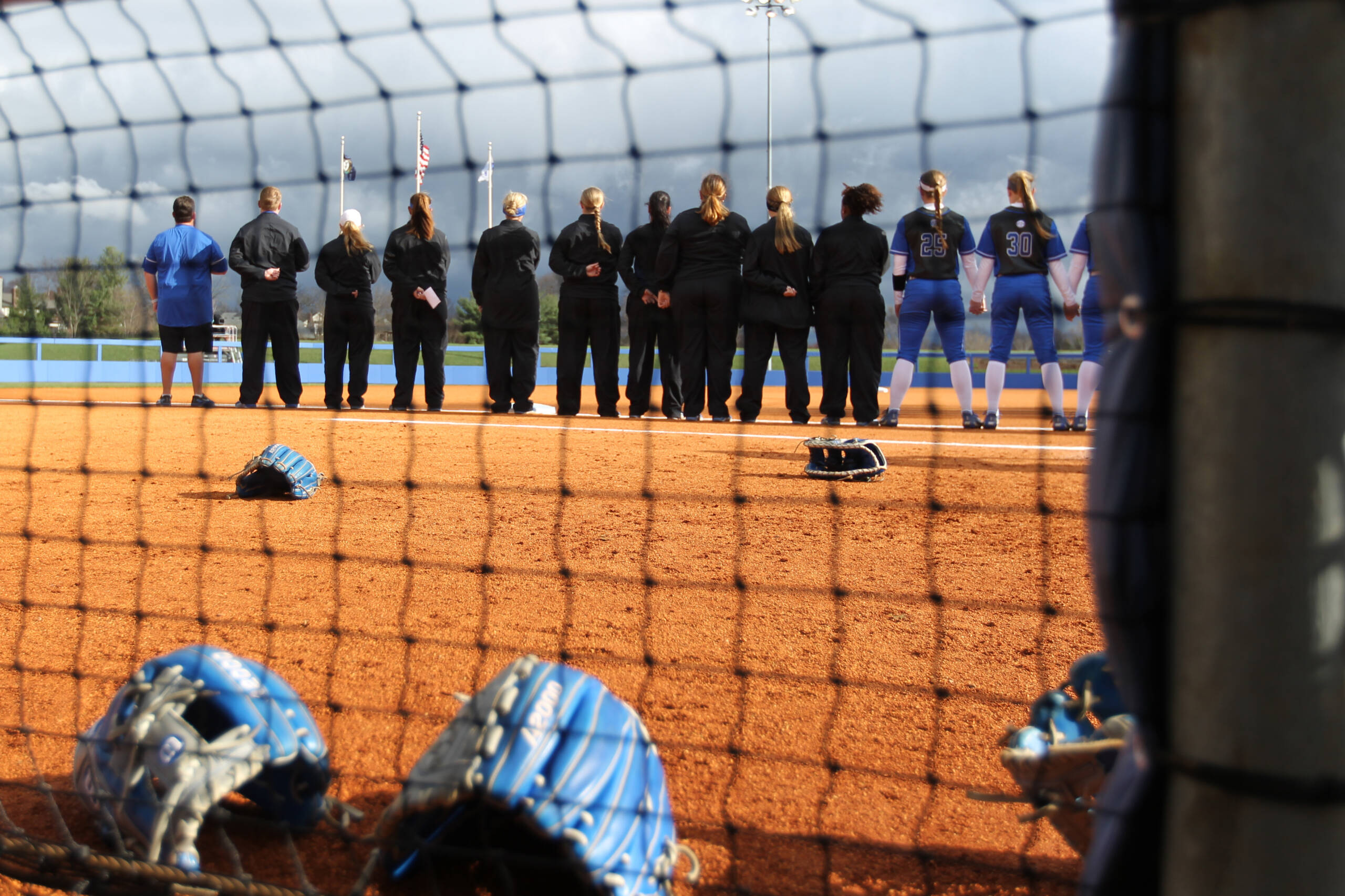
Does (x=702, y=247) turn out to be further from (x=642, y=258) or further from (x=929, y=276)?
(x=929, y=276)

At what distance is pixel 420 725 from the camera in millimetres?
2408

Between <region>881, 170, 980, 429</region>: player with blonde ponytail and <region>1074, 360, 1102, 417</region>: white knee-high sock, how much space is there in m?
0.80

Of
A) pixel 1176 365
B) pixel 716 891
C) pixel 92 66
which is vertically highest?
pixel 92 66

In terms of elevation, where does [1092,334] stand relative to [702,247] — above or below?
below

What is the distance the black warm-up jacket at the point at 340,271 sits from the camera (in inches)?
308

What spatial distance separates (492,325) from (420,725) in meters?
5.63

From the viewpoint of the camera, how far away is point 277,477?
5152 mm

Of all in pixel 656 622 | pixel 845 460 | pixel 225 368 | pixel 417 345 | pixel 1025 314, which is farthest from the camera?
pixel 225 368

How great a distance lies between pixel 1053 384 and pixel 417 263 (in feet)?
15.5

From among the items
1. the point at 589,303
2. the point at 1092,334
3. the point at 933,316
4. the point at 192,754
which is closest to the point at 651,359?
the point at 589,303

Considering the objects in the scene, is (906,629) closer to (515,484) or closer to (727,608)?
(727,608)

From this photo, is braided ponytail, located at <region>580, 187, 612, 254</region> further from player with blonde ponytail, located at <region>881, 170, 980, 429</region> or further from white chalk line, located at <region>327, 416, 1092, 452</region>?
player with blonde ponytail, located at <region>881, 170, 980, 429</region>

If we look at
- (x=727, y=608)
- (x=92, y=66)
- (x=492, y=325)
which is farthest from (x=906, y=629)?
(x=492, y=325)

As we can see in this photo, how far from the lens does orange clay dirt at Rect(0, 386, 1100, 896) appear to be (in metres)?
1.98
